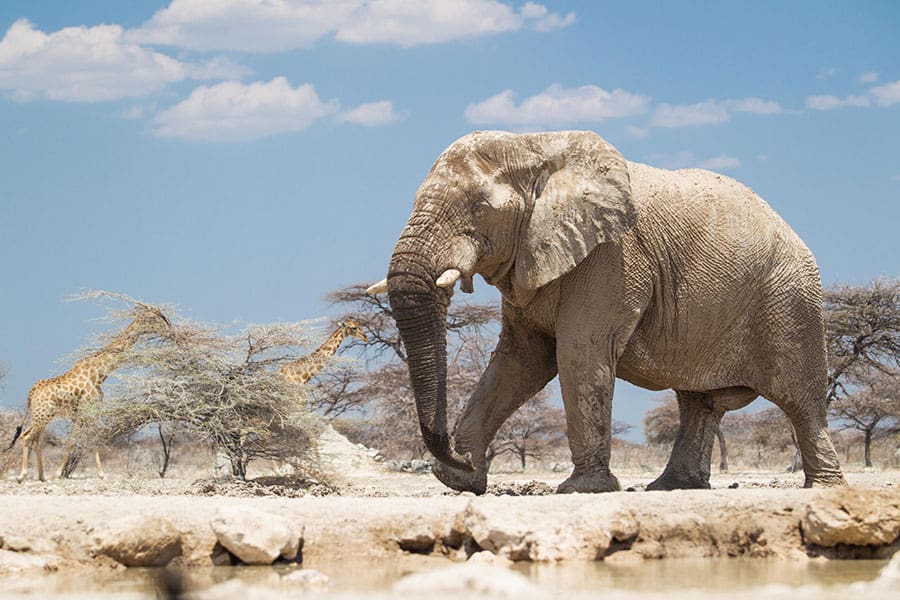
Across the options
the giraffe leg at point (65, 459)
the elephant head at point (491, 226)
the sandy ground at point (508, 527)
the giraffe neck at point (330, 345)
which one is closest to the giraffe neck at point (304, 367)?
the giraffe neck at point (330, 345)

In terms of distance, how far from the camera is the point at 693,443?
11812 millimetres

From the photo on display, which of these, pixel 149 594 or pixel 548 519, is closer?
pixel 149 594

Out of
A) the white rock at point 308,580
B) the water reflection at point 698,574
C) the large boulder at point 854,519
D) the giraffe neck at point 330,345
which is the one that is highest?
the giraffe neck at point 330,345

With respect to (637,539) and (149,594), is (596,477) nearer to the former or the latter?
(637,539)

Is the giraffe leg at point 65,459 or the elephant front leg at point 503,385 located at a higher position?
the elephant front leg at point 503,385

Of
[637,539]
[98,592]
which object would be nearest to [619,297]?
[637,539]

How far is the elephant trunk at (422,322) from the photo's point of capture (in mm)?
9469

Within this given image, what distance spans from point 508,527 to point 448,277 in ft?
7.83

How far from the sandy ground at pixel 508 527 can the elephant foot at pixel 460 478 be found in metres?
2.03

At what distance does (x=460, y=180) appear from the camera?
9.91 metres

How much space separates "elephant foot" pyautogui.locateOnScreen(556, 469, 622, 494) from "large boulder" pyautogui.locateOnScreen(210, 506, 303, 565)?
2816 mm

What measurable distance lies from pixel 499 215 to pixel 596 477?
225 centimetres

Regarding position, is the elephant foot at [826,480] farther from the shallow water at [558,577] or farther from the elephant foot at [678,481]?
the shallow water at [558,577]

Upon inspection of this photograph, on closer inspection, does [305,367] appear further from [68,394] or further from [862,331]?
[862,331]
